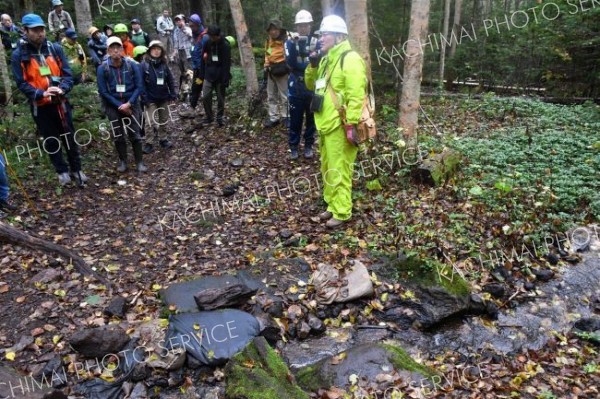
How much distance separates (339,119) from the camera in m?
5.68

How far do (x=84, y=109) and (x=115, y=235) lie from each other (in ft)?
16.3

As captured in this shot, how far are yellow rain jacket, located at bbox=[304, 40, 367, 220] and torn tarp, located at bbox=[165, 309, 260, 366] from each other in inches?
90.1

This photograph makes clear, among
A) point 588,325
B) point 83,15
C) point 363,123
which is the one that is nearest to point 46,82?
point 363,123

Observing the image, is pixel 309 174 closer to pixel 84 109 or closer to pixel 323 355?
pixel 323 355

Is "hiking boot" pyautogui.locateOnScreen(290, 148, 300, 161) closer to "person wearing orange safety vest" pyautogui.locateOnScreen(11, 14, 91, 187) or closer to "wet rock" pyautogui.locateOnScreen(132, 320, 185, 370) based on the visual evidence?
"person wearing orange safety vest" pyautogui.locateOnScreen(11, 14, 91, 187)

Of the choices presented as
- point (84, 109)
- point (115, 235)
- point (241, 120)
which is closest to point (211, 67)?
point (241, 120)

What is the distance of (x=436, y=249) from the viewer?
5.62 meters

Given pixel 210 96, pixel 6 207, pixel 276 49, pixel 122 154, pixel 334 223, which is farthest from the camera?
pixel 210 96

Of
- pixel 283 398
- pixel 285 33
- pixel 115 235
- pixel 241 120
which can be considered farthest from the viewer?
pixel 241 120

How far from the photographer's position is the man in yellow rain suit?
5.50 m

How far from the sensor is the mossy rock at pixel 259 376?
3.42 meters

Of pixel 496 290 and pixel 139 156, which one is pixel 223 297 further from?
pixel 139 156

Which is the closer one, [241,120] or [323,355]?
[323,355]

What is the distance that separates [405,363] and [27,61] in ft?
21.4
